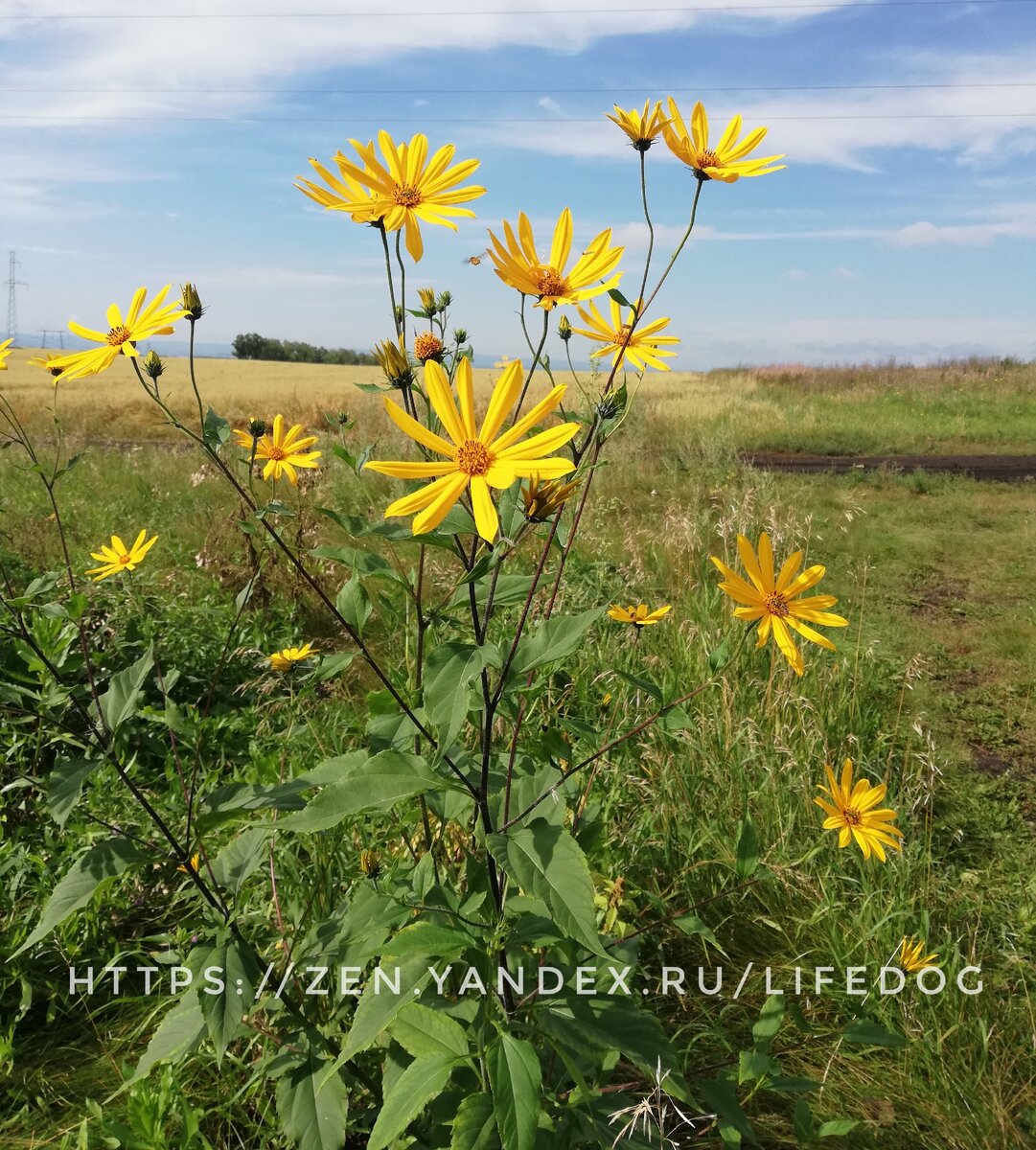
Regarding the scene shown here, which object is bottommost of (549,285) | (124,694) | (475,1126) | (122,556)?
(475,1126)

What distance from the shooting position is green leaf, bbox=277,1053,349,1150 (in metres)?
1.18

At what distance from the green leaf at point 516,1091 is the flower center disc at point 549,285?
3.35ft

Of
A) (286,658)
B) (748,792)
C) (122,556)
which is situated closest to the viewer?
(286,658)

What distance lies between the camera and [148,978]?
180cm

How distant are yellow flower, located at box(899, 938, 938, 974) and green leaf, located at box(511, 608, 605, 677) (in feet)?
3.78

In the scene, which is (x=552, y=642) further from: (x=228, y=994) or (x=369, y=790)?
(x=228, y=994)

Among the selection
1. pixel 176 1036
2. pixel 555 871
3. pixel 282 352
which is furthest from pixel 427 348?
pixel 282 352

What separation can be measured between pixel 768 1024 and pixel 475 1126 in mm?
574

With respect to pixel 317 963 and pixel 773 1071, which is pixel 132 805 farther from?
pixel 773 1071

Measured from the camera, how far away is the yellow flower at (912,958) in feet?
5.33

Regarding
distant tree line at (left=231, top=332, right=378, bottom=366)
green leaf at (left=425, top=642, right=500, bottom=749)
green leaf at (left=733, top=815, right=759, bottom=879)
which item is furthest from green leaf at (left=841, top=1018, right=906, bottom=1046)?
distant tree line at (left=231, top=332, right=378, bottom=366)

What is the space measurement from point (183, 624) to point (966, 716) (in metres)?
3.54

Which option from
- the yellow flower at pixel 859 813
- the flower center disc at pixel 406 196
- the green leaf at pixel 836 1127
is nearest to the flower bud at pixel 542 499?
the flower center disc at pixel 406 196

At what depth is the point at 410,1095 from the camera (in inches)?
38.6
